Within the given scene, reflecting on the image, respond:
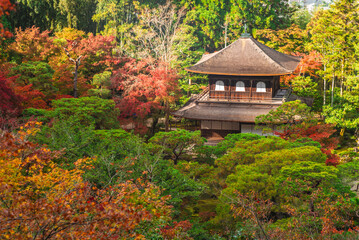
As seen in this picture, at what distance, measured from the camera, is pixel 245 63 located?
1113 inches

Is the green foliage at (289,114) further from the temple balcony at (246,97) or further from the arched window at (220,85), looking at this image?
the arched window at (220,85)

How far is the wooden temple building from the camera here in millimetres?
27031

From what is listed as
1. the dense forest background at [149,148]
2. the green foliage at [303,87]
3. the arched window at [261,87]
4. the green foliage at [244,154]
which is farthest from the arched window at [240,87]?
the green foliage at [244,154]

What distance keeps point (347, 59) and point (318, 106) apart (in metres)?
6.00

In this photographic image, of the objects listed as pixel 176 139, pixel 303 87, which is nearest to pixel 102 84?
pixel 176 139

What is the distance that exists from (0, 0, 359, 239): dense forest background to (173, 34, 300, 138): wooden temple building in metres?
2.51

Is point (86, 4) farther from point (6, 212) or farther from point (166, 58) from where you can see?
point (6, 212)

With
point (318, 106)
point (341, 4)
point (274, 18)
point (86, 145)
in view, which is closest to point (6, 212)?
point (86, 145)

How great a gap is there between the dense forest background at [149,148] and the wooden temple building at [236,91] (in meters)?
2.51

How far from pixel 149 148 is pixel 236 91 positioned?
13580mm

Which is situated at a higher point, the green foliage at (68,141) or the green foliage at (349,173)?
the green foliage at (68,141)

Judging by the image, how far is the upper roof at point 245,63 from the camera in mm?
27125

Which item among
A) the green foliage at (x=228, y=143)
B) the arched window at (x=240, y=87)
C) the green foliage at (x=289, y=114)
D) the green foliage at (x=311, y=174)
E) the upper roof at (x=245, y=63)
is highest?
the upper roof at (x=245, y=63)

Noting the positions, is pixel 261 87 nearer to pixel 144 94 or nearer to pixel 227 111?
pixel 227 111
